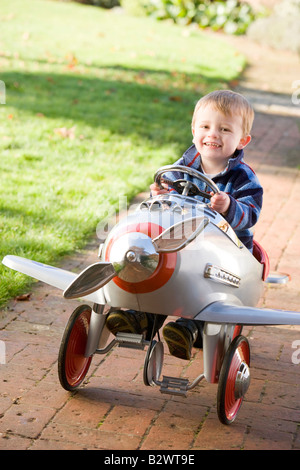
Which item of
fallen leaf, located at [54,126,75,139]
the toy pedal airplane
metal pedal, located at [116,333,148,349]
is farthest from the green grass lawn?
metal pedal, located at [116,333,148,349]

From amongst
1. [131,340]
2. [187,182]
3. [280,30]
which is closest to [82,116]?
[187,182]

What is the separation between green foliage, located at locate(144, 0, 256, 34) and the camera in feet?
59.4

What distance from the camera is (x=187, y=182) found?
336 cm

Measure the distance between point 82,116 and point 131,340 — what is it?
19.7ft

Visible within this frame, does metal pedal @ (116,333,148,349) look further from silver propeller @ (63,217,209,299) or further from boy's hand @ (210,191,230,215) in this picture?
boy's hand @ (210,191,230,215)

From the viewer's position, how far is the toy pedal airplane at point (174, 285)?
9.31 feet

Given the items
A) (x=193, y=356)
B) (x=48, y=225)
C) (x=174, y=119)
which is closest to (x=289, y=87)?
(x=174, y=119)

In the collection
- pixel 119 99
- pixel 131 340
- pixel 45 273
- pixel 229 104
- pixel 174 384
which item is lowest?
pixel 119 99

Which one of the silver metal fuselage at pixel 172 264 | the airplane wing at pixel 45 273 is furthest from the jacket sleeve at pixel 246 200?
the airplane wing at pixel 45 273

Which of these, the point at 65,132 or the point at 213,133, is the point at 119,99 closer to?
the point at 65,132

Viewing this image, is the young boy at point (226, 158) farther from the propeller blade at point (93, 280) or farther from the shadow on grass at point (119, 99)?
the shadow on grass at point (119, 99)

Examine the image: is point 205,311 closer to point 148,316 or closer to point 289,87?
point 148,316

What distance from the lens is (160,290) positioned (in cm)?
292

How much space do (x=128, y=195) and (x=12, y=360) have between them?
2822 mm
